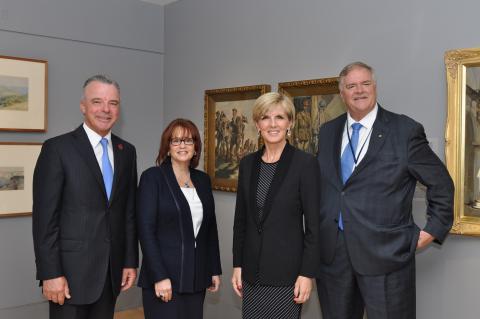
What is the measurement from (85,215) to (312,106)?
1777mm

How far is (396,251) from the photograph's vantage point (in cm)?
238

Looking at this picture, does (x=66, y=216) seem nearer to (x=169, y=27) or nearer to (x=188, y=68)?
(x=188, y=68)

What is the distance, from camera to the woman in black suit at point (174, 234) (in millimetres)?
2426

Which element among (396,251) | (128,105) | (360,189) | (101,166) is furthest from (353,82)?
(128,105)

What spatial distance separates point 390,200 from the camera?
2.41 m

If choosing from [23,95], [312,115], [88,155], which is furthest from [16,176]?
[312,115]

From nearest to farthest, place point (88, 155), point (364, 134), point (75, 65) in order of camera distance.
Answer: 1. point (88, 155)
2. point (364, 134)
3. point (75, 65)

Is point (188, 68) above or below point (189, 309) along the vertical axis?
above

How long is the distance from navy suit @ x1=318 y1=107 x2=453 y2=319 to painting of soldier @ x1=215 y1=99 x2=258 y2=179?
4.99 ft

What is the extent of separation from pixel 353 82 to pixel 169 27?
2.75 metres

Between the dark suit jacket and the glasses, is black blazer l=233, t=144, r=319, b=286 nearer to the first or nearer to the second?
the dark suit jacket

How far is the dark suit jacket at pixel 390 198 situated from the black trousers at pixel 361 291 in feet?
0.19

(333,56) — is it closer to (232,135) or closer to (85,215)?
(232,135)

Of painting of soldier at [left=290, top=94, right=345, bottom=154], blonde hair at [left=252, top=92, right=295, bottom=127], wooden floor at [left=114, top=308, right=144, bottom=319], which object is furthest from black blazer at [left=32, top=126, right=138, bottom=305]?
wooden floor at [left=114, top=308, right=144, bottom=319]
